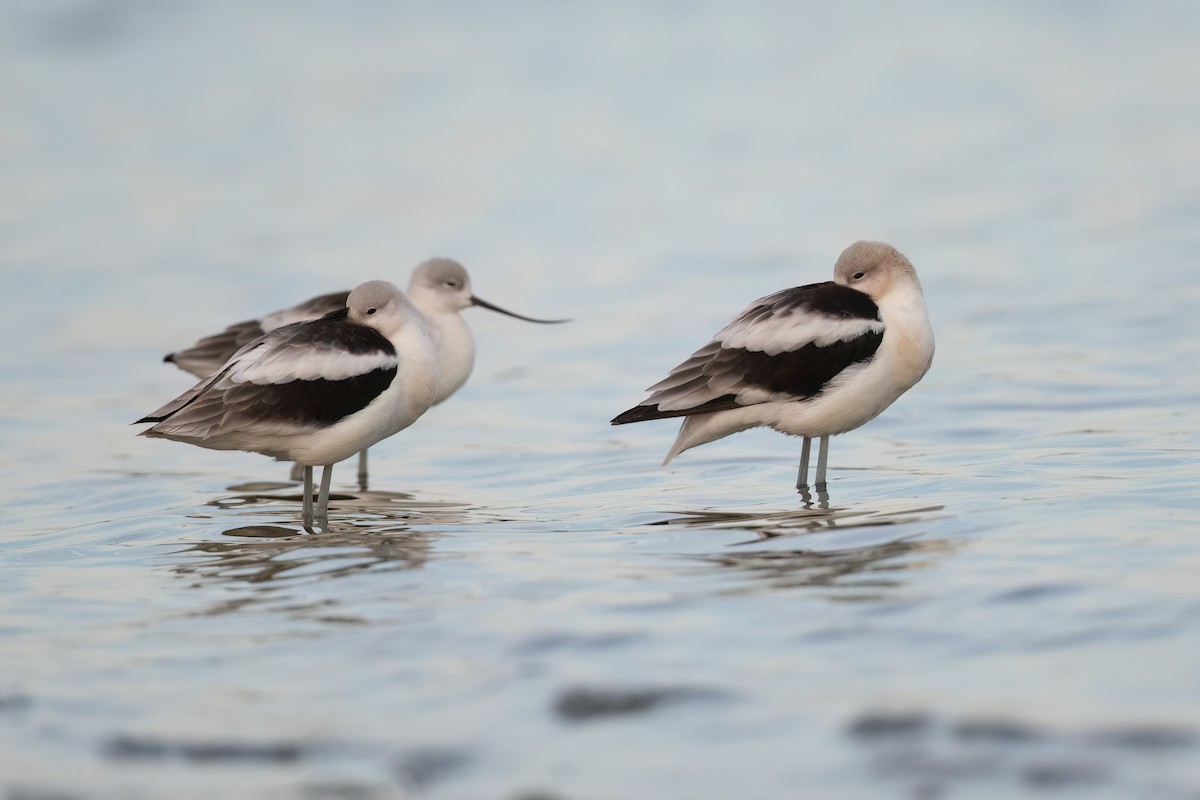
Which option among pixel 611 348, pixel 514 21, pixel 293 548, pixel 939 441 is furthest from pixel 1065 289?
pixel 514 21

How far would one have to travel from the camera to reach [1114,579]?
23.1 feet

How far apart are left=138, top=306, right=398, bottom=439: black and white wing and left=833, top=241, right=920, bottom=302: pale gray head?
8.84 ft

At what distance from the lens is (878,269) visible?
32.8 ft

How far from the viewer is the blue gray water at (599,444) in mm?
5742

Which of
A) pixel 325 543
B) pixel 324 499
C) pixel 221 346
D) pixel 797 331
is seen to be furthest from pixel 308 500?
pixel 221 346

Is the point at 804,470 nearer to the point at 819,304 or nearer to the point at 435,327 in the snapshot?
the point at 819,304

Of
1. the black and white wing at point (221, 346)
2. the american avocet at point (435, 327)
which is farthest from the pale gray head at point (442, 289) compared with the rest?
the black and white wing at point (221, 346)

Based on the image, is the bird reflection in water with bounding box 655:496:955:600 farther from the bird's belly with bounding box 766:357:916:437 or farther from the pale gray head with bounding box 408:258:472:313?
the pale gray head with bounding box 408:258:472:313

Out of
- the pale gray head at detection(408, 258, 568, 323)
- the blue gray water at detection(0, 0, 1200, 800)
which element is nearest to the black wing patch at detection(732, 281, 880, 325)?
the blue gray water at detection(0, 0, 1200, 800)

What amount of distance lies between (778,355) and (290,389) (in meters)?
2.61

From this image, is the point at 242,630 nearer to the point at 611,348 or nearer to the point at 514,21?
the point at 611,348

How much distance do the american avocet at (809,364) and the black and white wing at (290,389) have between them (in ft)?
4.51

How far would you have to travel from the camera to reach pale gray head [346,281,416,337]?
9.84 m

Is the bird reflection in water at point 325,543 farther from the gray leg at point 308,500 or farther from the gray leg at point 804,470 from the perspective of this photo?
the gray leg at point 804,470
